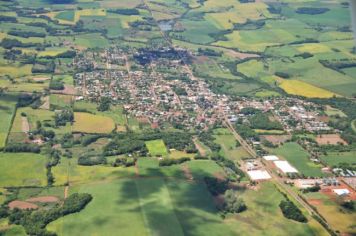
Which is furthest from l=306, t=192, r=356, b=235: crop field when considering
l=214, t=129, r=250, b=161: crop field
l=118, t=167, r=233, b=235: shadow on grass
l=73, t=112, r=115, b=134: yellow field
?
l=73, t=112, r=115, b=134: yellow field

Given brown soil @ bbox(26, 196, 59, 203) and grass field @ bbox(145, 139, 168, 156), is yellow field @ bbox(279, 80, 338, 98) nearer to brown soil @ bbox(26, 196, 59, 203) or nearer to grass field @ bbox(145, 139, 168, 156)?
grass field @ bbox(145, 139, 168, 156)

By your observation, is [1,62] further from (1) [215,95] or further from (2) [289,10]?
(2) [289,10]

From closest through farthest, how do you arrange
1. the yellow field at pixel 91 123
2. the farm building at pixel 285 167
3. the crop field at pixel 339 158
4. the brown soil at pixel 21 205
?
the brown soil at pixel 21 205 → the farm building at pixel 285 167 → the crop field at pixel 339 158 → the yellow field at pixel 91 123

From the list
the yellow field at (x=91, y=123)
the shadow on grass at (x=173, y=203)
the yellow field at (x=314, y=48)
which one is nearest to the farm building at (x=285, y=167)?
the shadow on grass at (x=173, y=203)

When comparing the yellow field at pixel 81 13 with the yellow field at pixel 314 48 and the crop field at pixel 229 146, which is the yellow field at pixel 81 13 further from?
the crop field at pixel 229 146

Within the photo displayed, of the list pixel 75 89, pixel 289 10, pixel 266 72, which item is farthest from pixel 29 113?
pixel 289 10
